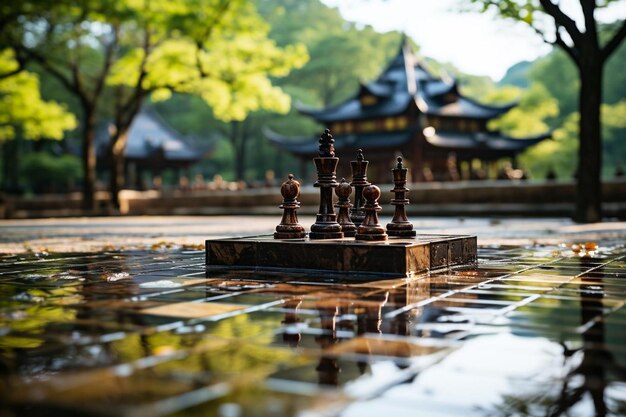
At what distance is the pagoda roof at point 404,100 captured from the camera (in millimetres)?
39656

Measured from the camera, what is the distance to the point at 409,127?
3847cm

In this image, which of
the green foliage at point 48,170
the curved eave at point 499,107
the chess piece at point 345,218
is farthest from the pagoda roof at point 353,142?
the chess piece at point 345,218

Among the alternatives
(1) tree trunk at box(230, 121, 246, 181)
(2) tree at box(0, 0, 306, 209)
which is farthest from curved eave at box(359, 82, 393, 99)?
(2) tree at box(0, 0, 306, 209)

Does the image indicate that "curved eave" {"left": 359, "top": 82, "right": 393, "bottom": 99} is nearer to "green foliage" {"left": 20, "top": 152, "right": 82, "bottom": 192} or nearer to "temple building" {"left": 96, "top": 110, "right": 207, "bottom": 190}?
"temple building" {"left": 96, "top": 110, "right": 207, "bottom": 190}

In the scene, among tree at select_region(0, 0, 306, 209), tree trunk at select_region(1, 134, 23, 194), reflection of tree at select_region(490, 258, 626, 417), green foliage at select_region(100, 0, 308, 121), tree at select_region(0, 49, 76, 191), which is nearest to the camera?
reflection of tree at select_region(490, 258, 626, 417)

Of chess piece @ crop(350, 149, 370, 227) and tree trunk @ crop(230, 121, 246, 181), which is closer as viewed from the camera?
chess piece @ crop(350, 149, 370, 227)

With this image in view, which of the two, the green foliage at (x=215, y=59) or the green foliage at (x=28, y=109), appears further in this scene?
the green foliage at (x=28, y=109)

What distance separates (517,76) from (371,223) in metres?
90.0

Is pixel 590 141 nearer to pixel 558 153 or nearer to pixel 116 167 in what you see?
pixel 116 167

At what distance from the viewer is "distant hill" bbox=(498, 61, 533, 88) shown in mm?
90438

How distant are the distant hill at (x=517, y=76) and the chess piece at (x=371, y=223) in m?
84.9

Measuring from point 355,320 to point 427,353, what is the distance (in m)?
0.79

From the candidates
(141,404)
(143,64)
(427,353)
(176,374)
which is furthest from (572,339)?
(143,64)

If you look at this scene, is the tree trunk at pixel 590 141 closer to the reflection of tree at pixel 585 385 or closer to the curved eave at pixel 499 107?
the reflection of tree at pixel 585 385
